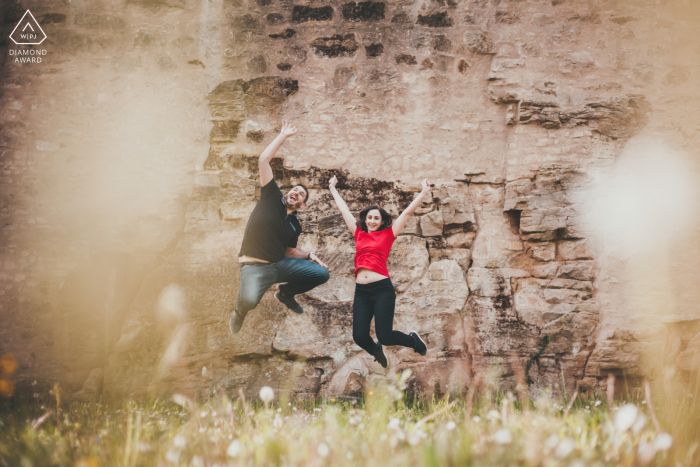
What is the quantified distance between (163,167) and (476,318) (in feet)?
12.0

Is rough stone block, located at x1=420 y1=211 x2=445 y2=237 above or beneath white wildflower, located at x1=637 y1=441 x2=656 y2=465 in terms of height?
above


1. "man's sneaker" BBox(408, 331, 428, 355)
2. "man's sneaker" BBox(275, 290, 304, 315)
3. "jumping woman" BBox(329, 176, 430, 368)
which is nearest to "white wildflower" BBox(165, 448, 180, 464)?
"jumping woman" BBox(329, 176, 430, 368)

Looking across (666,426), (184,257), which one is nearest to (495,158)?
(666,426)

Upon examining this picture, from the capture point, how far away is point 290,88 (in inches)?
177

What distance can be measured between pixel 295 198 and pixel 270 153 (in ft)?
1.81

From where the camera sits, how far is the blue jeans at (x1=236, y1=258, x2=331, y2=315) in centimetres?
409

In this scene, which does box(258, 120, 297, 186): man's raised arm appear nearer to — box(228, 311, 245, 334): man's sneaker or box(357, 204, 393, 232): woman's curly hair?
box(357, 204, 393, 232): woman's curly hair

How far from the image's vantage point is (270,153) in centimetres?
388

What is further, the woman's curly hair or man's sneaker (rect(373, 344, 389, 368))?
the woman's curly hair

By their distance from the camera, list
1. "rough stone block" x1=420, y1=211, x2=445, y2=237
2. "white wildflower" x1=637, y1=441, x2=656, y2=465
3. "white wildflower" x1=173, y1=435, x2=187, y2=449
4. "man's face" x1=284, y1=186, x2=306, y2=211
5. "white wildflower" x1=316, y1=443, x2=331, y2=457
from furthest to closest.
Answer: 1. "rough stone block" x1=420, y1=211, x2=445, y2=237
2. "man's face" x1=284, y1=186, x2=306, y2=211
3. "white wildflower" x1=173, y1=435, x2=187, y2=449
4. "white wildflower" x1=316, y1=443, x2=331, y2=457
5. "white wildflower" x1=637, y1=441, x2=656, y2=465

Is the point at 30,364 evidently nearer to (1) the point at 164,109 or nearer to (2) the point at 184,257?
(2) the point at 184,257

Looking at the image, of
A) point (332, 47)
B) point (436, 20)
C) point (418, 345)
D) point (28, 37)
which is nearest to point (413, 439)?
point (418, 345)

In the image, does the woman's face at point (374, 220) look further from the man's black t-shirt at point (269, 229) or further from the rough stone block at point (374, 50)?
the rough stone block at point (374, 50)

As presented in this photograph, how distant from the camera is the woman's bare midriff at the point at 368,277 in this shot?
3920 mm
